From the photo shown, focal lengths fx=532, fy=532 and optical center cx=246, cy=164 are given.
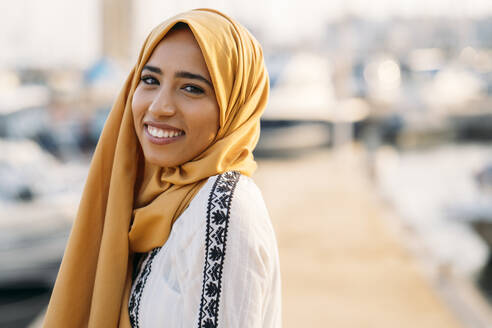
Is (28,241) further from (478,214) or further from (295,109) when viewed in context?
(295,109)

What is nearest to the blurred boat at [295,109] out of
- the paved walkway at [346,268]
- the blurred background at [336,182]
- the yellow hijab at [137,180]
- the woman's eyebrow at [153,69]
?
the blurred background at [336,182]

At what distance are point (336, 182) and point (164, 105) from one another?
9.39 meters

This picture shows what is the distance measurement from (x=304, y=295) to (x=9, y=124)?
12.1 m

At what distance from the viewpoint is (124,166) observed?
1157 mm

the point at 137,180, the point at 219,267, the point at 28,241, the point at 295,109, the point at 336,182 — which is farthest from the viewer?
the point at 295,109

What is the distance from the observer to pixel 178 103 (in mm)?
1041

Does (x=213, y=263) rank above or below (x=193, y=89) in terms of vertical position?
below

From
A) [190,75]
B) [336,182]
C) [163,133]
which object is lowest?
[336,182]

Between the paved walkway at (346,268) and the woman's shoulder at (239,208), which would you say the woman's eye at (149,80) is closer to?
the woman's shoulder at (239,208)

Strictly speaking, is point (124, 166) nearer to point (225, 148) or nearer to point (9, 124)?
point (225, 148)

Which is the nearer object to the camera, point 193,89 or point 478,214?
point 193,89

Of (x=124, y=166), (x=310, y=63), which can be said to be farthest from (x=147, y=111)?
(x=310, y=63)

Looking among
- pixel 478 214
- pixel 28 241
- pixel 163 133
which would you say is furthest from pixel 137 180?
pixel 478 214

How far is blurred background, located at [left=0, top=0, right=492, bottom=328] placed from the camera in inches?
183
